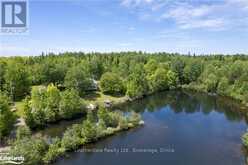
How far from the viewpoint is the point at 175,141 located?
110 ft

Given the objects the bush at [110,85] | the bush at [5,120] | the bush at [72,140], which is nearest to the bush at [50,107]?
the bush at [5,120]

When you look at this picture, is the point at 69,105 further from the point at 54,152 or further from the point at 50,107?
the point at 54,152

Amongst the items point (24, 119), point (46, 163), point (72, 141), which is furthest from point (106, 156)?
point (24, 119)

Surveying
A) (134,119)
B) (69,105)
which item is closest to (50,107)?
(69,105)

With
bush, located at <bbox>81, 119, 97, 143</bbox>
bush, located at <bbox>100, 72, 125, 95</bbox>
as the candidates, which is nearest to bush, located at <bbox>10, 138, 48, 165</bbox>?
bush, located at <bbox>81, 119, 97, 143</bbox>

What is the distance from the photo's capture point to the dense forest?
113 ft

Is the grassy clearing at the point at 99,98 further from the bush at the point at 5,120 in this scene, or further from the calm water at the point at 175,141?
the bush at the point at 5,120

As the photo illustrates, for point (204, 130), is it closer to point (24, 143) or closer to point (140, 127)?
point (140, 127)

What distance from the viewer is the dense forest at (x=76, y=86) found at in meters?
34.5

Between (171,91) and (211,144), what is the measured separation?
37.6 m

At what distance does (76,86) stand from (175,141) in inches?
1113

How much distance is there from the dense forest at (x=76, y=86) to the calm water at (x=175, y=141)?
2.77 metres

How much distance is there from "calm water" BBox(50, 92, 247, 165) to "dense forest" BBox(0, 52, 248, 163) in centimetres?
277

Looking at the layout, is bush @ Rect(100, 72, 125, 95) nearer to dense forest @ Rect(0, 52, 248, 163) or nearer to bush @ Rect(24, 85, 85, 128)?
dense forest @ Rect(0, 52, 248, 163)
